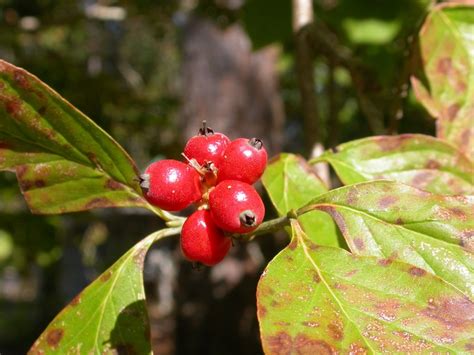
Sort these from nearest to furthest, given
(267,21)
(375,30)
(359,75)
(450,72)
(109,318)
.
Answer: (109,318), (450,72), (359,75), (375,30), (267,21)

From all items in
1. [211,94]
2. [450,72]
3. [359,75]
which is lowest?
[450,72]

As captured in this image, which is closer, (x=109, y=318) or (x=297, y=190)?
(x=109, y=318)

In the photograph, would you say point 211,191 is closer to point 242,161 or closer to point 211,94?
point 242,161

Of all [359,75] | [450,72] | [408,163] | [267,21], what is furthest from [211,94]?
[408,163]

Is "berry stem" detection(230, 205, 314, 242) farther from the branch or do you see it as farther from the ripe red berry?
the branch

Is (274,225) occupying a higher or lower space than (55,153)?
lower

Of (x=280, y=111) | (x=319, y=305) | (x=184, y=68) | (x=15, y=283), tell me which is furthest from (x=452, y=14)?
(x=15, y=283)

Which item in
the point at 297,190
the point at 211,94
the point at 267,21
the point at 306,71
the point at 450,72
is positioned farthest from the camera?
the point at 211,94
